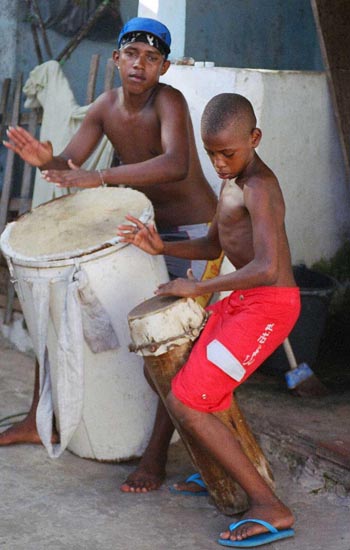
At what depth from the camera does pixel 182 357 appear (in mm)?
3443

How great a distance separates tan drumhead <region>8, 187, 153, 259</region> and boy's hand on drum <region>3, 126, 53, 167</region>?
0.22m

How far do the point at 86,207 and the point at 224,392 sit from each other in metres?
1.08

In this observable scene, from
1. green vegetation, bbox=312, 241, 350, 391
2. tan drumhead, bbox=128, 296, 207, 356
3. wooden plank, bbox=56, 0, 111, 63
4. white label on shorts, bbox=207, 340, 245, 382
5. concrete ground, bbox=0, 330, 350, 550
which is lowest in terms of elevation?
concrete ground, bbox=0, 330, 350, 550

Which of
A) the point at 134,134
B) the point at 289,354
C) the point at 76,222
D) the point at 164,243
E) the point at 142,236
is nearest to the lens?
the point at 142,236

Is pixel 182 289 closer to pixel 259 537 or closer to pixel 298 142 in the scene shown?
pixel 259 537

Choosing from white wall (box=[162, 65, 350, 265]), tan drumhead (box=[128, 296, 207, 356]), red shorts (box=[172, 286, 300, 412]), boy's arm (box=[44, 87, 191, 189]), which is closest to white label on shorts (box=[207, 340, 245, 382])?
red shorts (box=[172, 286, 300, 412])

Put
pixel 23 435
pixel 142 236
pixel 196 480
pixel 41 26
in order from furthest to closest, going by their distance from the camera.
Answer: pixel 41 26
pixel 23 435
pixel 196 480
pixel 142 236

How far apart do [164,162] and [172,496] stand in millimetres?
1323

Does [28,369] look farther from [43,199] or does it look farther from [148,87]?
[148,87]

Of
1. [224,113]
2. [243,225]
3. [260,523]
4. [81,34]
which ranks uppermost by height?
[81,34]

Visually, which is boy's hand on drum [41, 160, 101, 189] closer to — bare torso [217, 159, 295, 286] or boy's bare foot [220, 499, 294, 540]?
bare torso [217, 159, 295, 286]

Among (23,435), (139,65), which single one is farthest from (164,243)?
(23,435)

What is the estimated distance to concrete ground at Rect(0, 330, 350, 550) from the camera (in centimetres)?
333

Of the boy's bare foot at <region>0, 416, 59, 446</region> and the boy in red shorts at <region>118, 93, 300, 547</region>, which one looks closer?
the boy in red shorts at <region>118, 93, 300, 547</region>
